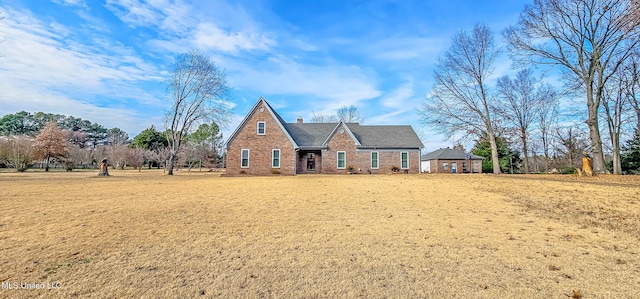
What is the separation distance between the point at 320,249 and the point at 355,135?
2491 centimetres

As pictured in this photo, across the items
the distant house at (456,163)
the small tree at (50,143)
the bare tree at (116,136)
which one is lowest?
the distant house at (456,163)

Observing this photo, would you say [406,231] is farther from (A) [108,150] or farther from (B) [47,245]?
(A) [108,150]

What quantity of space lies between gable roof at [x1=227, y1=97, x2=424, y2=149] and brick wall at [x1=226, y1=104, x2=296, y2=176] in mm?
420

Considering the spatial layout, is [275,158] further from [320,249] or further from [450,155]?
[450,155]

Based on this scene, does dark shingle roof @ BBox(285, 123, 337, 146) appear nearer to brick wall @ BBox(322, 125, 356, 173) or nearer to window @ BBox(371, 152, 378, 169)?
brick wall @ BBox(322, 125, 356, 173)

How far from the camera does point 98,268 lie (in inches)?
157

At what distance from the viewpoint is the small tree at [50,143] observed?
3541cm

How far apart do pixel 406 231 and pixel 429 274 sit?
2.33 metres

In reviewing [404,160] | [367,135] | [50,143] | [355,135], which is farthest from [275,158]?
[50,143]

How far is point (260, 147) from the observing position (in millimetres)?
26688

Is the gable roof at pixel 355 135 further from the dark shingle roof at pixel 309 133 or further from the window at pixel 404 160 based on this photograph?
the window at pixel 404 160

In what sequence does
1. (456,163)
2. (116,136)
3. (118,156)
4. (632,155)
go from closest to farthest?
(632,155) < (456,163) < (118,156) < (116,136)

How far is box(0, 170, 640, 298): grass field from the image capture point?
3467 millimetres

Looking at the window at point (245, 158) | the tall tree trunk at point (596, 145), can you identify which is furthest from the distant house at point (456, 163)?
the window at point (245, 158)
